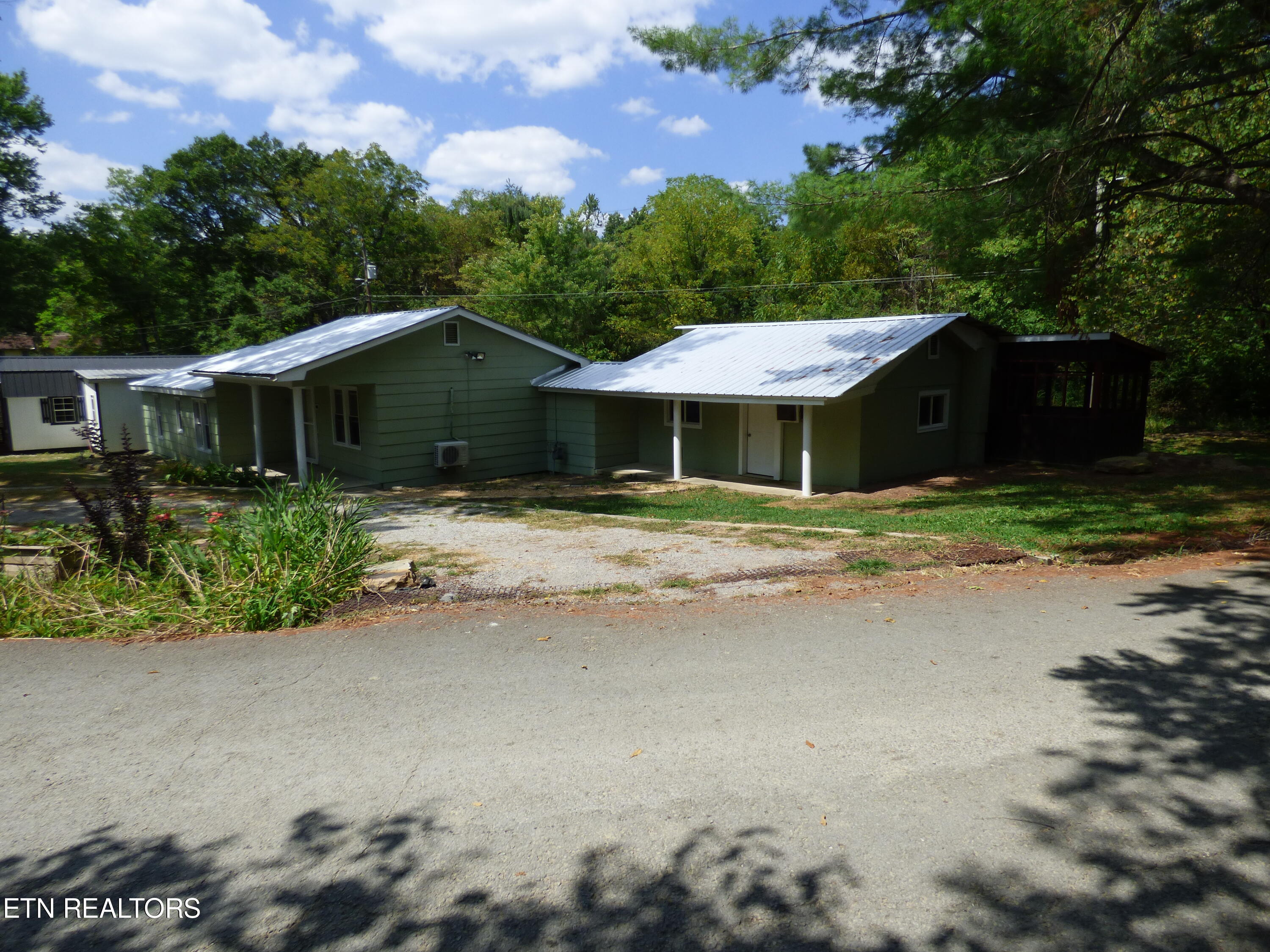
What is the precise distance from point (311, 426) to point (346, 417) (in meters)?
2.14

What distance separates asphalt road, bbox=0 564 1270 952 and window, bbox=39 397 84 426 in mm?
25056

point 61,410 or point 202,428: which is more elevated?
point 61,410

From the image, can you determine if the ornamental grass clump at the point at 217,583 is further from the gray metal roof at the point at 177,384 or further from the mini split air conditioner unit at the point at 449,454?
the gray metal roof at the point at 177,384

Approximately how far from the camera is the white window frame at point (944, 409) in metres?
17.2

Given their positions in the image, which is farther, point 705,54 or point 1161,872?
point 705,54

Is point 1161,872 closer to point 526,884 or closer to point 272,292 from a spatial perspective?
point 526,884

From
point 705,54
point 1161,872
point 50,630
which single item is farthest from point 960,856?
point 705,54

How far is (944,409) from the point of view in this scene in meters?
18.1

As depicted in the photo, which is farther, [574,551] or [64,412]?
[64,412]

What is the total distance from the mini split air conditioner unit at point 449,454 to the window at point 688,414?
4746 millimetres

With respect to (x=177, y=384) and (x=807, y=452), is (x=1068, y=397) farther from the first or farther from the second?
(x=177, y=384)

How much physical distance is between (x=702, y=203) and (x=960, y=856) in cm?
3806

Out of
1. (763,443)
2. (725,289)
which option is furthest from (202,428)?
(725,289)

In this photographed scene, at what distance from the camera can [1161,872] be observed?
132 inches
